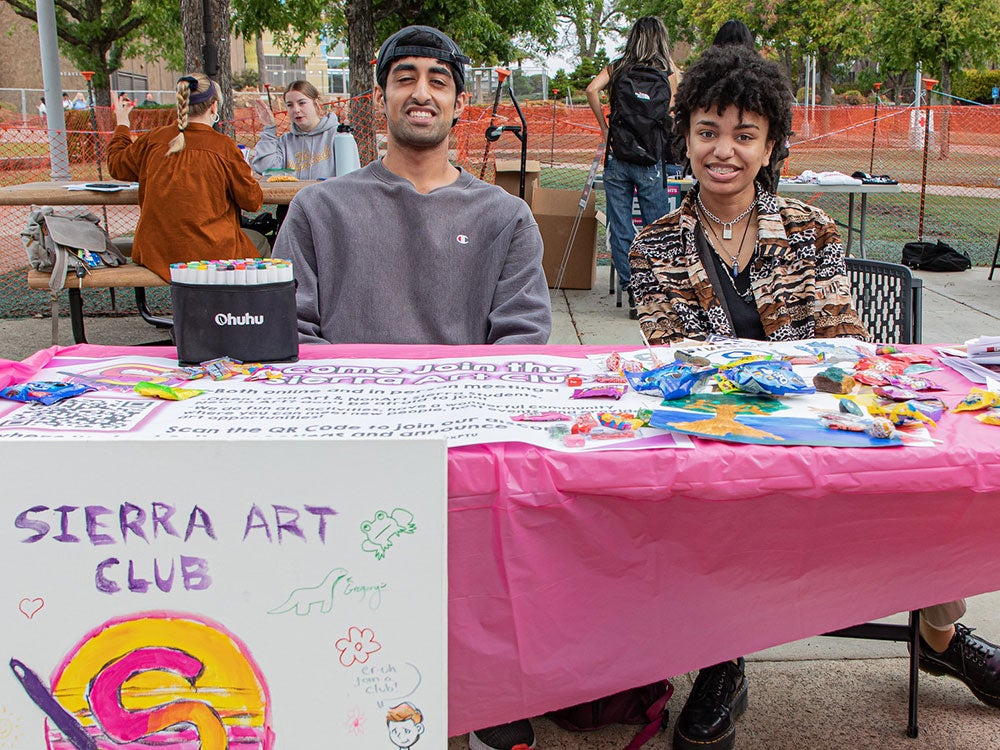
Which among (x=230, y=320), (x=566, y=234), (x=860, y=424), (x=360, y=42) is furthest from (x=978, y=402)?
(x=360, y=42)

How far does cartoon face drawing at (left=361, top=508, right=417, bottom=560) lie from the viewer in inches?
55.4

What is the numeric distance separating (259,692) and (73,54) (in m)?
29.6

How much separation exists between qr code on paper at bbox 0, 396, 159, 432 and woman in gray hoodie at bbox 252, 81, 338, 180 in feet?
17.2

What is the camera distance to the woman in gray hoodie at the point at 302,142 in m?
6.91

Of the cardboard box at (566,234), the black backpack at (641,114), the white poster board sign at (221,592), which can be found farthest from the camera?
the cardboard box at (566,234)

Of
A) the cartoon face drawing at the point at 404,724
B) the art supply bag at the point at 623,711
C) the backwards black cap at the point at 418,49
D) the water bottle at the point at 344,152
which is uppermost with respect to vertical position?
the backwards black cap at the point at 418,49

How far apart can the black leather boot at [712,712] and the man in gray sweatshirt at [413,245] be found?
1004 mm

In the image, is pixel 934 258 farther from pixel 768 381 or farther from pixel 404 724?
pixel 404 724

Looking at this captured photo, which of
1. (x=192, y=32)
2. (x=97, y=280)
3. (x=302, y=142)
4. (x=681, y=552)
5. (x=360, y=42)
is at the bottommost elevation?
(x=681, y=552)

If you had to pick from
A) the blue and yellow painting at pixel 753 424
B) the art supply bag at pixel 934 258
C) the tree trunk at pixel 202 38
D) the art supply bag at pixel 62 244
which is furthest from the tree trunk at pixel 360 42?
the blue and yellow painting at pixel 753 424

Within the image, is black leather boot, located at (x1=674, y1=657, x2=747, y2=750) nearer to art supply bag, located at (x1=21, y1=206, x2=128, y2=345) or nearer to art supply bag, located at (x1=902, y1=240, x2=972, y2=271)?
art supply bag, located at (x1=21, y1=206, x2=128, y2=345)

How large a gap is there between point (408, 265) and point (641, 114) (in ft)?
13.6

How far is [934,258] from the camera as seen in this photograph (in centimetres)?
888

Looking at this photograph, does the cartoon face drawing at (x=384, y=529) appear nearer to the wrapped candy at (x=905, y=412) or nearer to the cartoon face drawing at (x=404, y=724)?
the cartoon face drawing at (x=404, y=724)
